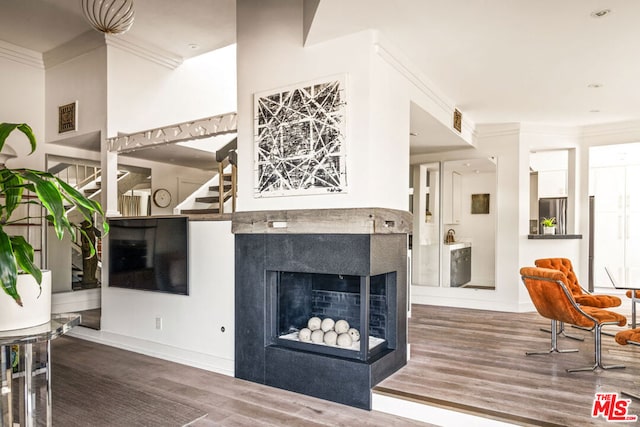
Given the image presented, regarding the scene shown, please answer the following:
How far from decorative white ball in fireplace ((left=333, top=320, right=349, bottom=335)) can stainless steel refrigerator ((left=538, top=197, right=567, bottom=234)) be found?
4.64 metres

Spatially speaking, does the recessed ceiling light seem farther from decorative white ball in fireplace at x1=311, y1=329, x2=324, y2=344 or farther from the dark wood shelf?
the dark wood shelf

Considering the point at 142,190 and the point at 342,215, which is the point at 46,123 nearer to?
the point at 142,190

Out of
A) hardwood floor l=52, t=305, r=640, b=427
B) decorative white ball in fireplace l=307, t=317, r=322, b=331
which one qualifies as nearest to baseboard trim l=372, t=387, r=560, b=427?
hardwood floor l=52, t=305, r=640, b=427

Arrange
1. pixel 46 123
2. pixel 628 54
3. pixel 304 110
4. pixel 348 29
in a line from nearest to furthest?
pixel 348 29
pixel 304 110
pixel 628 54
pixel 46 123

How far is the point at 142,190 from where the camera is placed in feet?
21.6

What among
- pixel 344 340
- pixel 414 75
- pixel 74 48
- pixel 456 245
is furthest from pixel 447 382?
pixel 74 48

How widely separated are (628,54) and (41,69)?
6.70 metres

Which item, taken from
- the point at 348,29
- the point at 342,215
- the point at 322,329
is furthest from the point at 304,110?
the point at 322,329

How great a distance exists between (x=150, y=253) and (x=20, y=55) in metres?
3.41

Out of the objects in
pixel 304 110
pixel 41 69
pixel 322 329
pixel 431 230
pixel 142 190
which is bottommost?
pixel 322 329

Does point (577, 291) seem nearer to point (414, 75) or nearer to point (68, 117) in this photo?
point (414, 75)

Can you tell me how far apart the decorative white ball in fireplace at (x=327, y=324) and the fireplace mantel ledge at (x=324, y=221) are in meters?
0.82

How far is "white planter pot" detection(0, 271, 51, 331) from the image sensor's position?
160 centimetres

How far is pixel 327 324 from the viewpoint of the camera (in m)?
3.55
